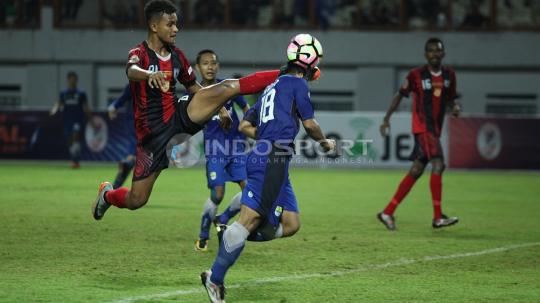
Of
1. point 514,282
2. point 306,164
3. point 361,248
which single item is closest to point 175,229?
point 361,248

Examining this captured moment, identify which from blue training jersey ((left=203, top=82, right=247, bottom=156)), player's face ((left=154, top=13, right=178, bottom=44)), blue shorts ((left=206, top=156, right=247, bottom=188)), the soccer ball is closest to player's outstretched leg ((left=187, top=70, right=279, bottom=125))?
the soccer ball

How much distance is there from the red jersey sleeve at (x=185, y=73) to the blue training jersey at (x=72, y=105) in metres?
17.2

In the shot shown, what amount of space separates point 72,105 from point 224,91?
62.9 ft

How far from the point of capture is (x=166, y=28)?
30.8 ft

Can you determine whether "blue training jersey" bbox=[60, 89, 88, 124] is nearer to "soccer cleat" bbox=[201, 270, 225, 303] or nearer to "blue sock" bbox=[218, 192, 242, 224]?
"blue sock" bbox=[218, 192, 242, 224]

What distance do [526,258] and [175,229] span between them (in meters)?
4.66

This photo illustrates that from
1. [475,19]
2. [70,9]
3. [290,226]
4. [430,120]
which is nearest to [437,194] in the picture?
[430,120]

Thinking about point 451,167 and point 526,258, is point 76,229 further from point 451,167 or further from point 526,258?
point 451,167

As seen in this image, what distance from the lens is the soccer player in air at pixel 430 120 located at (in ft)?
43.8

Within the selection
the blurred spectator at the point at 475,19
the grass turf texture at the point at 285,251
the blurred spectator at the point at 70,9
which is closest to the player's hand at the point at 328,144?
the grass turf texture at the point at 285,251

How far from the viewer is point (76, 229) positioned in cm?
1262

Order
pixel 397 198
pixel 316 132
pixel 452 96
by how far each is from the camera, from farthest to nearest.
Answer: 1. pixel 452 96
2. pixel 397 198
3. pixel 316 132

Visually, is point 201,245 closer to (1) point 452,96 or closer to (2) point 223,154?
(2) point 223,154

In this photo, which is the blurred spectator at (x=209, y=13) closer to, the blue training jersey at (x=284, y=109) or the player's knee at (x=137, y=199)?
the player's knee at (x=137, y=199)
